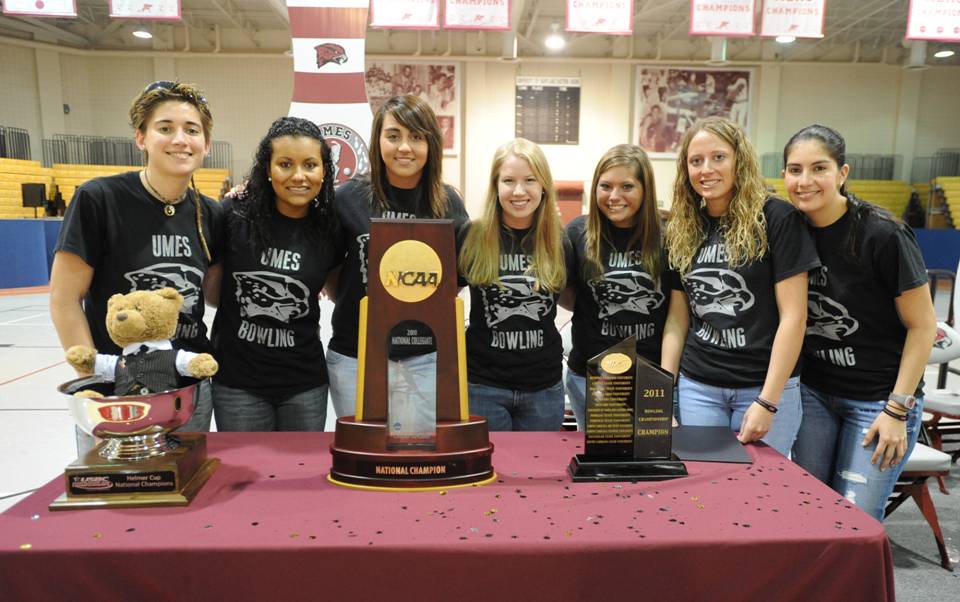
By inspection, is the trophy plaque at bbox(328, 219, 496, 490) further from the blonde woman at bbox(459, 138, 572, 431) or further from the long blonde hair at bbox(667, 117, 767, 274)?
the long blonde hair at bbox(667, 117, 767, 274)

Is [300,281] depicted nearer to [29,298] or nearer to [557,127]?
[29,298]

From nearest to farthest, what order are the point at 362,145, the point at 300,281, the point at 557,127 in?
the point at 300,281, the point at 362,145, the point at 557,127

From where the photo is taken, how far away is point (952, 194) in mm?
13484

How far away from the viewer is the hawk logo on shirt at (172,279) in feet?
5.18

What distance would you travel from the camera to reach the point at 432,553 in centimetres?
99

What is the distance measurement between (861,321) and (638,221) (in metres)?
0.66

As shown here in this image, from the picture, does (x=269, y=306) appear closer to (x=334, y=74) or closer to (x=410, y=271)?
(x=410, y=271)

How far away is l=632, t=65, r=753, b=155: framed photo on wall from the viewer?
13586 mm

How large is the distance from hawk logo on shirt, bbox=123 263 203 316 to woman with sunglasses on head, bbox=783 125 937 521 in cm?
157

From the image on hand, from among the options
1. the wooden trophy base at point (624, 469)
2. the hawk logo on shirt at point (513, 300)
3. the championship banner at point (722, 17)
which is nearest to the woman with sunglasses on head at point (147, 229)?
the hawk logo on shirt at point (513, 300)


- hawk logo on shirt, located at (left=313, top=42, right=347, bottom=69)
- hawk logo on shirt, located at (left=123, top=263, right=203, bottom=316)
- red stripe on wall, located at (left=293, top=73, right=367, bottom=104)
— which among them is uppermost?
hawk logo on shirt, located at (left=313, top=42, right=347, bottom=69)

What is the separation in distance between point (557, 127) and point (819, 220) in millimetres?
12421

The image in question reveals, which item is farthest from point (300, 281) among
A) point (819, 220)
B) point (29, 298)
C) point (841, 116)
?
point (841, 116)

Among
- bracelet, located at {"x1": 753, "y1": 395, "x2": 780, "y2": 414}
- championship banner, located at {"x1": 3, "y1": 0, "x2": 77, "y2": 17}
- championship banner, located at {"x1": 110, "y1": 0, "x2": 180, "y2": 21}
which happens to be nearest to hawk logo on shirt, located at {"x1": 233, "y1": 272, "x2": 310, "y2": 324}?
bracelet, located at {"x1": 753, "y1": 395, "x2": 780, "y2": 414}
